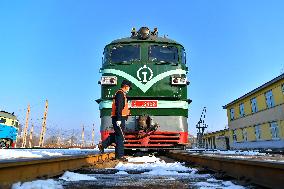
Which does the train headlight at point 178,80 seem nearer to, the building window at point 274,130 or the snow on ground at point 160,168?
the snow on ground at point 160,168

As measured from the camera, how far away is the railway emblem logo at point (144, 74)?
28.5 ft

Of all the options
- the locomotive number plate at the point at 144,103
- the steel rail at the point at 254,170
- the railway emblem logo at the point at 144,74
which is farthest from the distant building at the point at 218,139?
the steel rail at the point at 254,170

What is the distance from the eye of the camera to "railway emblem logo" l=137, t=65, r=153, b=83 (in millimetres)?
8672

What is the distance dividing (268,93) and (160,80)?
20214mm

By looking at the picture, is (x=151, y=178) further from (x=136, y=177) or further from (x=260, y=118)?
(x=260, y=118)

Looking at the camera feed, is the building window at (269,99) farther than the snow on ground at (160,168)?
Yes

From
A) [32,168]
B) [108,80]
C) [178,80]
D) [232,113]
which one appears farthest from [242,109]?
[32,168]

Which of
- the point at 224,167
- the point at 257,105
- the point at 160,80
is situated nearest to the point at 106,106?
the point at 160,80

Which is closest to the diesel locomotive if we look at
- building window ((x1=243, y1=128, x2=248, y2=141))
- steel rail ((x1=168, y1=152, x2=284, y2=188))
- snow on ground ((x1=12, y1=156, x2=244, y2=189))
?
steel rail ((x1=168, y1=152, x2=284, y2=188))

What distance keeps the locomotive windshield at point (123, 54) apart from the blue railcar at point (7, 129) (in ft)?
48.8

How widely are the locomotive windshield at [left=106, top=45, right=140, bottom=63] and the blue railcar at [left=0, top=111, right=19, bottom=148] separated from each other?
14880mm

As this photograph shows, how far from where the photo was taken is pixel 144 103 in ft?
27.2

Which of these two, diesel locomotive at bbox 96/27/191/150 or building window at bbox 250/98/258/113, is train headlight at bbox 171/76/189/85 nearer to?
Result: diesel locomotive at bbox 96/27/191/150

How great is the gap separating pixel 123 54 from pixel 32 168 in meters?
6.34
